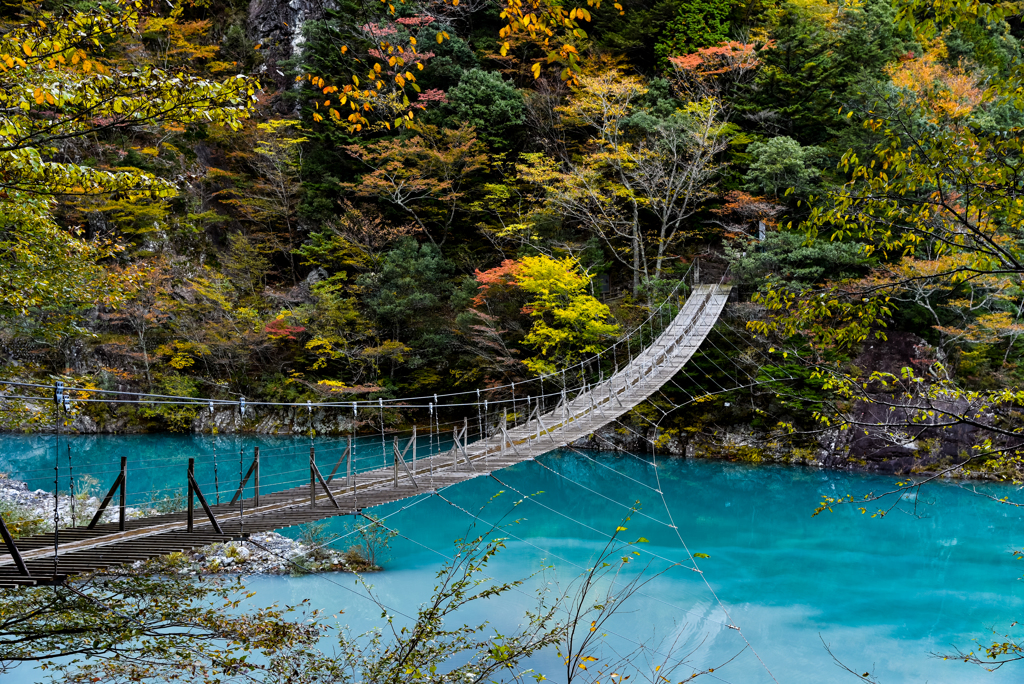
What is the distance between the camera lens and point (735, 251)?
Answer: 381 inches

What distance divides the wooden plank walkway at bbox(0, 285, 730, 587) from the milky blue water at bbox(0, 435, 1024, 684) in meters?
0.41

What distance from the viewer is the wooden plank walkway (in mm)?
2830

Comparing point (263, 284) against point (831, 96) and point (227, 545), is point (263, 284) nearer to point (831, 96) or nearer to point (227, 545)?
point (227, 545)

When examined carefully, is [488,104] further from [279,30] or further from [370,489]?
[370,489]

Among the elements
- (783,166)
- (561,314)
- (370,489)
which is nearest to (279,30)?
(561,314)

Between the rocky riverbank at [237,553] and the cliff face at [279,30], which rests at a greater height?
the cliff face at [279,30]

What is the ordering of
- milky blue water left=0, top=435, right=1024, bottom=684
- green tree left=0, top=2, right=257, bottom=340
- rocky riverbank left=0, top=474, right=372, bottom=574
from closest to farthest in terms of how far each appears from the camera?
green tree left=0, top=2, right=257, bottom=340, milky blue water left=0, top=435, right=1024, bottom=684, rocky riverbank left=0, top=474, right=372, bottom=574

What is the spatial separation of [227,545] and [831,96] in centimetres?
1092

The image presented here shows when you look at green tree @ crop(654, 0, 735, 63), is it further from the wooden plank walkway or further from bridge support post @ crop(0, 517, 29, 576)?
bridge support post @ crop(0, 517, 29, 576)

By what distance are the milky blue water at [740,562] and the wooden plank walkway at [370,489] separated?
0.41 m

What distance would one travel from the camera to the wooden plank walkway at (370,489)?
9.29 feet

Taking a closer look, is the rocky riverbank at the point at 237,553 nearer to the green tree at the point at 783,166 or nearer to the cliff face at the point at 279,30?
the green tree at the point at 783,166

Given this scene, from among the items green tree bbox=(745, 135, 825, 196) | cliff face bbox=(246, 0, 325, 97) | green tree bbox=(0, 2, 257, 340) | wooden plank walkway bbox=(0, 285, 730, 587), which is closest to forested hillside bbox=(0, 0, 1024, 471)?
green tree bbox=(745, 135, 825, 196)

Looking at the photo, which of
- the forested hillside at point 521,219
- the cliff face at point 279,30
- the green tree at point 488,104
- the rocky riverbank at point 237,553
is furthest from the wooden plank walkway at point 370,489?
the cliff face at point 279,30
